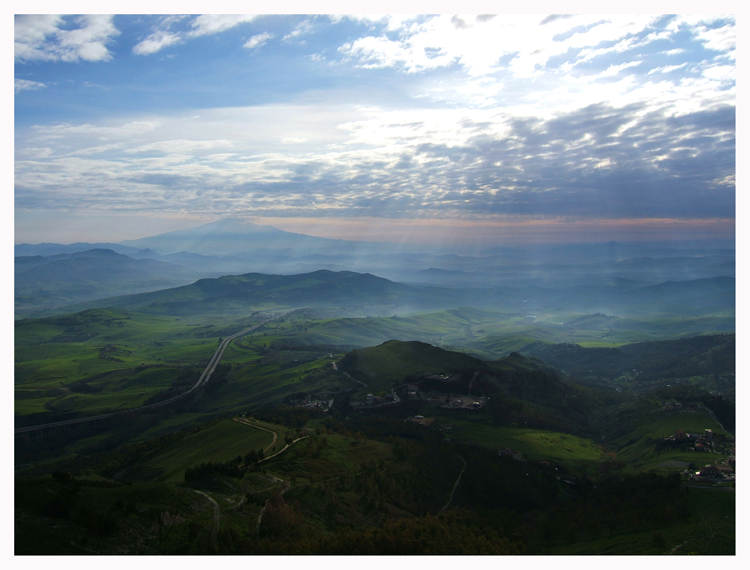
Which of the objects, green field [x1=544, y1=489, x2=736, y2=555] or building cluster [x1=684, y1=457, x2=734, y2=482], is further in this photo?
building cluster [x1=684, y1=457, x2=734, y2=482]

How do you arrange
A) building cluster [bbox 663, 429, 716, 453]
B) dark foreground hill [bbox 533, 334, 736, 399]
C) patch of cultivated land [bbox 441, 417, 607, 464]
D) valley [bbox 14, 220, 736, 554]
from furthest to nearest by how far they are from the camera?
dark foreground hill [bbox 533, 334, 736, 399] → patch of cultivated land [bbox 441, 417, 607, 464] → building cluster [bbox 663, 429, 716, 453] → valley [bbox 14, 220, 736, 554]

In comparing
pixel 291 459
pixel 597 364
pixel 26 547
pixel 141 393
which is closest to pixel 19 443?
pixel 141 393

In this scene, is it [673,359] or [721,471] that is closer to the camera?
[721,471]

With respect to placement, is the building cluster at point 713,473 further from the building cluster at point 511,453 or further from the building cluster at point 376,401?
the building cluster at point 376,401

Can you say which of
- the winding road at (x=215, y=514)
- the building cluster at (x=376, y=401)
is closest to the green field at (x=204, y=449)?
the winding road at (x=215, y=514)

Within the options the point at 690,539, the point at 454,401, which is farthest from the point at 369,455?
the point at 454,401

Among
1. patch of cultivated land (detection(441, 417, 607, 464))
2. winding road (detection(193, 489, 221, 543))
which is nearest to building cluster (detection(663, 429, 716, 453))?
patch of cultivated land (detection(441, 417, 607, 464))

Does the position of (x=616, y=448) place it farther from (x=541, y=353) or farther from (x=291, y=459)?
(x=541, y=353)

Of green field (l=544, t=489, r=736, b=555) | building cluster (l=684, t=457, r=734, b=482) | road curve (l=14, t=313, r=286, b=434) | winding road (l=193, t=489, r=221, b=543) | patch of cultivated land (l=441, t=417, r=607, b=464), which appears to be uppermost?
winding road (l=193, t=489, r=221, b=543)

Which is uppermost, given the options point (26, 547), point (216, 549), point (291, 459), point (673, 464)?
point (26, 547)

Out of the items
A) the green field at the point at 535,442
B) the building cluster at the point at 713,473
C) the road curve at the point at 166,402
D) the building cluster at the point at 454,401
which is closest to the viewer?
the building cluster at the point at 713,473

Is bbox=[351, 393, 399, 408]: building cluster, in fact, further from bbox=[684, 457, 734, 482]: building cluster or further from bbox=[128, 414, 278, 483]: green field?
bbox=[684, 457, 734, 482]: building cluster
